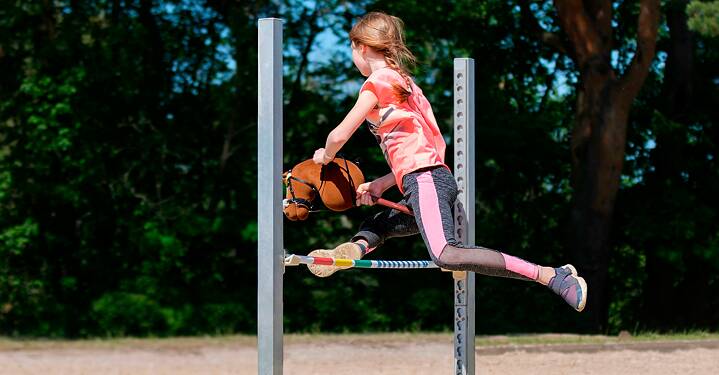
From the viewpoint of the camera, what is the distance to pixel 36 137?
1508 cm

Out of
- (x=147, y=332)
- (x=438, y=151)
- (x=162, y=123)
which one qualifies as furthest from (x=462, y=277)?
(x=162, y=123)

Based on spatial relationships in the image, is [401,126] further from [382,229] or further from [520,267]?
[520,267]

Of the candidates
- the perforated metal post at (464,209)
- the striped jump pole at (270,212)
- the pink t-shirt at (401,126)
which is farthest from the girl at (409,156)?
the perforated metal post at (464,209)

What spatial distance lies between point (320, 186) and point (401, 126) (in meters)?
0.37

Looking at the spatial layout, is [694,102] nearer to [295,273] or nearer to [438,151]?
[295,273]

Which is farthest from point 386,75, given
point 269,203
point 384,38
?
point 269,203

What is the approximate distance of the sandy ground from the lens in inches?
356

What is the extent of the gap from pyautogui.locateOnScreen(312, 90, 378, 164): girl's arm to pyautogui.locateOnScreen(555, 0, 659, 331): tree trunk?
10.3m

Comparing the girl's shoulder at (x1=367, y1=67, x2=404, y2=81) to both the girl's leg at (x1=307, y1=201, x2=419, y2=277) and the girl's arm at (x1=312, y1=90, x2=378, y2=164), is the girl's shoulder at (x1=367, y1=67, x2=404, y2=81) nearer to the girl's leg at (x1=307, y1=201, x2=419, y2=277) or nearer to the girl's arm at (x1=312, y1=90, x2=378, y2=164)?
the girl's arm at (x1=312, y1=90, x2=378, y2=164)

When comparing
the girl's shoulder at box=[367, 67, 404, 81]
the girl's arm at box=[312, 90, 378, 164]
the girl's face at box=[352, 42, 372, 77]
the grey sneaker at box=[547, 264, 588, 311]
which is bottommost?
the grey sneaker at box=[547, 264, 588, 311]

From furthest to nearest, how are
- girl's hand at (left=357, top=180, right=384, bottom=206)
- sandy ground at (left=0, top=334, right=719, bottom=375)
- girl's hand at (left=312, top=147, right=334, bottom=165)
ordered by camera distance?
1. sandy ground at (left=0, top=334, right=719, bottom=375)
2. girl's hand at (left=357, top=180, right=384, bottom=206)
3. girl's hand at (left=312, top=147, right=334, bottom=165)

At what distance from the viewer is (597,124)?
47.7 feet

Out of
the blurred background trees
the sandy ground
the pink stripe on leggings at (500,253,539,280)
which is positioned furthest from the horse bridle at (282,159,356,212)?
the blurred background trees

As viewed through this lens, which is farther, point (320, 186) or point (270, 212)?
point (320, 186)
